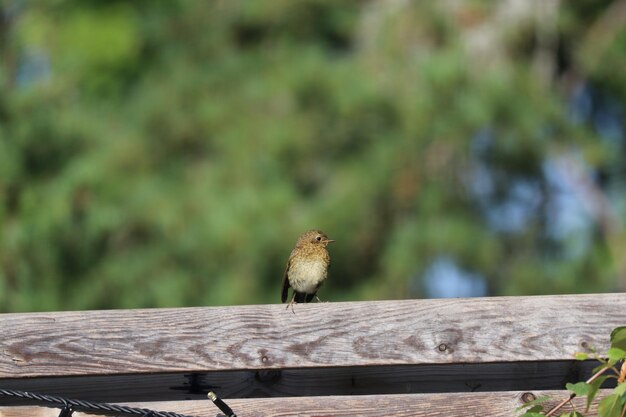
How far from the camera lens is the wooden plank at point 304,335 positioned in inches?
103

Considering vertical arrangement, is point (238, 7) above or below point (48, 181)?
above

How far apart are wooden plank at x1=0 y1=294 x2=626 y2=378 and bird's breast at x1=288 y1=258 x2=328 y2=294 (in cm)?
298

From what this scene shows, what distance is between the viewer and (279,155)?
399 inches

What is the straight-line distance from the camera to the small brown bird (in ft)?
18.8

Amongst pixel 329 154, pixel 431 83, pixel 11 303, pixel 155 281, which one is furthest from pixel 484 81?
pixel 11 303

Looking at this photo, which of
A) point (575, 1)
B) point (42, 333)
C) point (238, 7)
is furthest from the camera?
point (575, 1)

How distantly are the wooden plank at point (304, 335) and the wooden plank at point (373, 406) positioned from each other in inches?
3.1

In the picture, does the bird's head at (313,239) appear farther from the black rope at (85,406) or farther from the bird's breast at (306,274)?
the black rope at (85,406)

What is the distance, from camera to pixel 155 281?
9883mm

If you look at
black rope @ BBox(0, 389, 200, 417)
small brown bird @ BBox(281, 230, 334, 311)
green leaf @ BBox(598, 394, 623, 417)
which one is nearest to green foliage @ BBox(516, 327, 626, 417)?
green leaf @ BBox(598, 394, 623, 417)

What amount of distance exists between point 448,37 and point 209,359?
835 cm

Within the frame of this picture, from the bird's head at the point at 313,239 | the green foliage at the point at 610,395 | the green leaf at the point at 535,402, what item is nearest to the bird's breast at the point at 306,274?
the bird's head at the point at 313,239

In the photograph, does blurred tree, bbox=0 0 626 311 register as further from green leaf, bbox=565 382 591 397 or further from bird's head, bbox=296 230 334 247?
green leaf, bbox=565 382 591 397

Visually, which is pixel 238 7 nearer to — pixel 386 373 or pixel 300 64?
pixel 300 64
